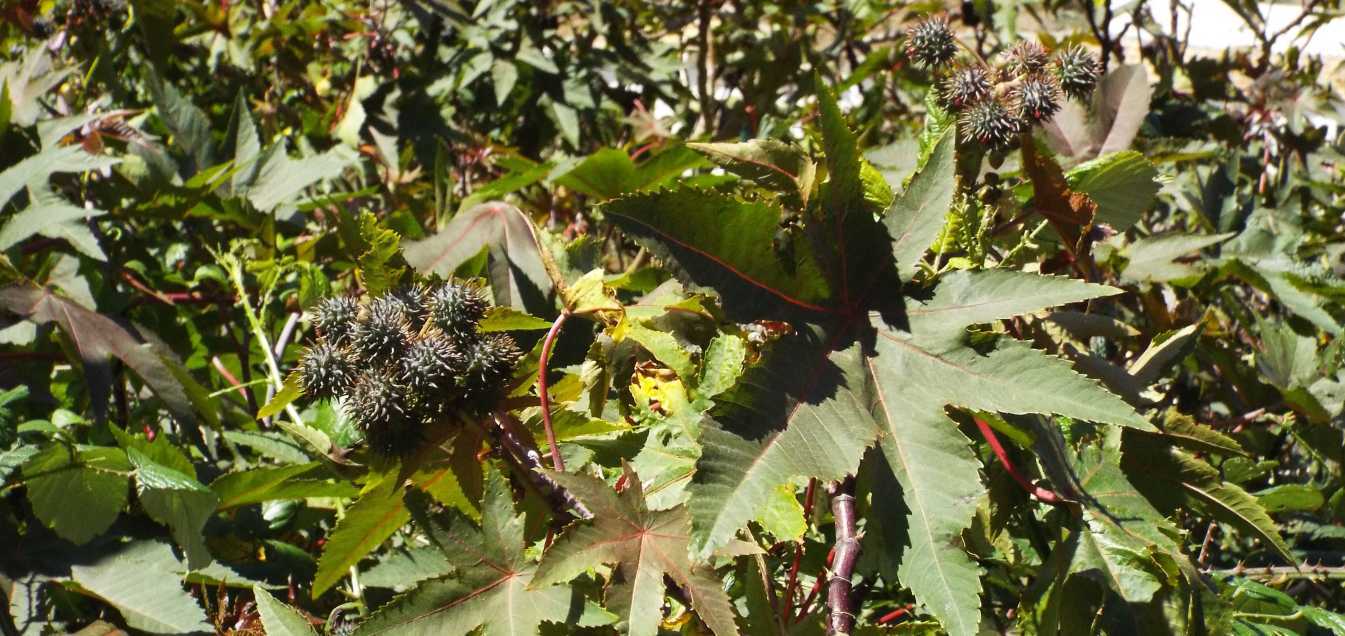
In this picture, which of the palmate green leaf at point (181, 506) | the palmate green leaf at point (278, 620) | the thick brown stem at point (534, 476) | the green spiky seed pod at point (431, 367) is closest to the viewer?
the green spiky seed pod at point (431, 367)

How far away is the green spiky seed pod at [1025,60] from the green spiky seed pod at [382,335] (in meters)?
1.06

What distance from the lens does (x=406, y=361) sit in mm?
1329

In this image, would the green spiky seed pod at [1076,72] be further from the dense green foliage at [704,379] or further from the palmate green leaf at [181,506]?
the palmate green leaf at [181,506]

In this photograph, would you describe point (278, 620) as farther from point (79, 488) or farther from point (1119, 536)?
point (1119, 536)

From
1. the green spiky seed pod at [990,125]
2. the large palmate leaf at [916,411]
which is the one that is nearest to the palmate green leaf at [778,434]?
the large palmate leaf at [916,411]

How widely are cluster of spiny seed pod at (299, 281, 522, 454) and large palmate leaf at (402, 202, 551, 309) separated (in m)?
0.50

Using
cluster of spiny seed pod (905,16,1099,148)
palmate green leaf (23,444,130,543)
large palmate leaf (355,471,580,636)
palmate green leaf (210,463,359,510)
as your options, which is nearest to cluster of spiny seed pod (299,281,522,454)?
large palmate leaf (355,471,580,636)

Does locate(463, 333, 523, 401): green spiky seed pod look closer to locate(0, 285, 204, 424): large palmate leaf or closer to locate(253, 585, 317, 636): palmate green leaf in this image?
locate(253, 585, 317, 636): palmate green leaf

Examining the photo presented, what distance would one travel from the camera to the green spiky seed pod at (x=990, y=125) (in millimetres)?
1691

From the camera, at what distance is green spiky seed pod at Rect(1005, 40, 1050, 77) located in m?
1.81

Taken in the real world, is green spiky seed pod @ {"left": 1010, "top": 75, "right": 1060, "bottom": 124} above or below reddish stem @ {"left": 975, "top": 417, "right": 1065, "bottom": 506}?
above

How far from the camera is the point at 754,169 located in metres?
1.47

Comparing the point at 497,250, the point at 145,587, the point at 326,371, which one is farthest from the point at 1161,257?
the point at 145,587

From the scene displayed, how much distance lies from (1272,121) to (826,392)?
336cm
